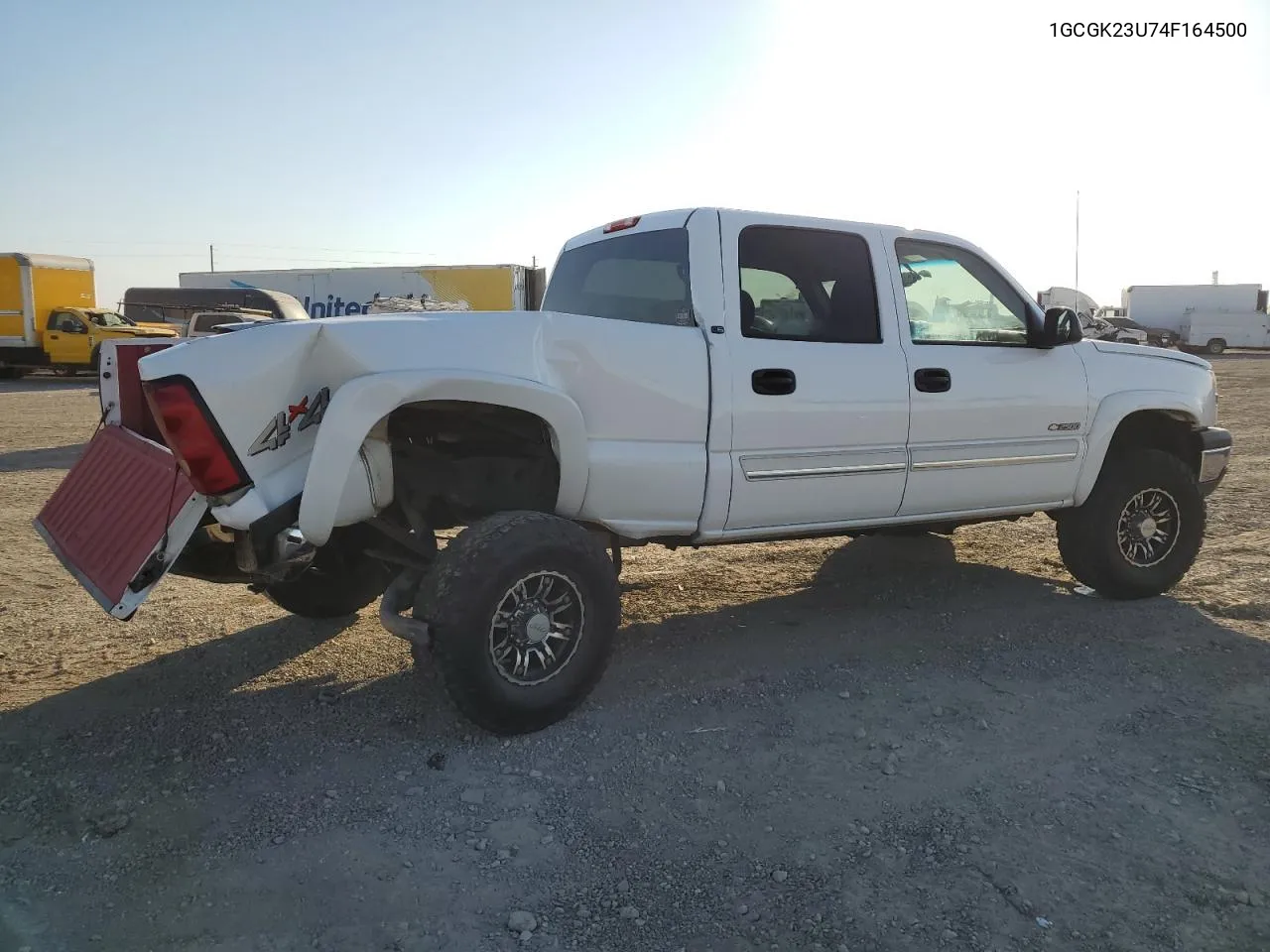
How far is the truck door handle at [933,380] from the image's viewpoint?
14.9 ft

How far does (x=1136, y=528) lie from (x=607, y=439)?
3.41 m

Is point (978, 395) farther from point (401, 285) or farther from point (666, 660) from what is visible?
point (401, 285)

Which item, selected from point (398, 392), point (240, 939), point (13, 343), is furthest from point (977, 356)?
point (13, 343)

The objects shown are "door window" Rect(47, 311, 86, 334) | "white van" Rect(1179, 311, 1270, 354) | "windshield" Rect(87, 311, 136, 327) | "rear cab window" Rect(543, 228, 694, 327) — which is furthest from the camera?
"white van" Rect(1179, 311, 1270, 354)

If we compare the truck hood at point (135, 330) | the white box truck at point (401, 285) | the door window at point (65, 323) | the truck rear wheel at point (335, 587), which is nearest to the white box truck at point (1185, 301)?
the white box truck at point (401, 285)

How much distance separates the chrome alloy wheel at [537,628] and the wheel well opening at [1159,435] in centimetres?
353

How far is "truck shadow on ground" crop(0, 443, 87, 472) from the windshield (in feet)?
49.6

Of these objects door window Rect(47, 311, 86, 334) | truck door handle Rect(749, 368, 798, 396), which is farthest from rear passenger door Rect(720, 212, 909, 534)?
door window Rect(47, 311, 86, 334)

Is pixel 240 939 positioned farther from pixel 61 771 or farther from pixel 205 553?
pixel 205 553

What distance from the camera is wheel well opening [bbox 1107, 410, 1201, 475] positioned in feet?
18.0

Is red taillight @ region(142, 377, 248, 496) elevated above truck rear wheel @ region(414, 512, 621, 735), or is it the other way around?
red taillight @ region(142, 377, 248, 496)

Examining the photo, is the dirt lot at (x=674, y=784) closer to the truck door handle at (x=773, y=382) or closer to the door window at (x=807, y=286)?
the truck door handle at (x=773, y=382)

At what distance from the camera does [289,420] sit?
324 cm

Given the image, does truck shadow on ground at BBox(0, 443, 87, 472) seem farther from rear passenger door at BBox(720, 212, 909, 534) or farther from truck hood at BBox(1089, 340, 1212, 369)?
truck hood at BBox(1089, 340, 1212, 369)
